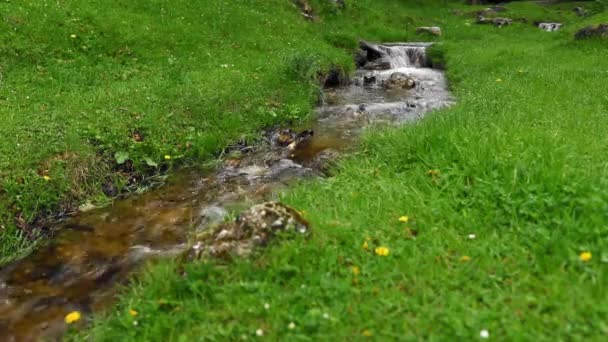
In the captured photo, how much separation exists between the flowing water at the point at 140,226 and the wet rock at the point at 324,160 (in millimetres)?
40

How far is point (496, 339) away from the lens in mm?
4555

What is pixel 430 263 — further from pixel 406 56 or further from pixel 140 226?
pixel 406 56

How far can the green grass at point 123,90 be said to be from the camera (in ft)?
33.2

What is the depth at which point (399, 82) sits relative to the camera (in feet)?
71.8

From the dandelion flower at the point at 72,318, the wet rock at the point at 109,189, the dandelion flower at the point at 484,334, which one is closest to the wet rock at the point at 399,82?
the wet rock at the point at 109,189

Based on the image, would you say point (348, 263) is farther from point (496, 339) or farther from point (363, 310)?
point (496, 339)

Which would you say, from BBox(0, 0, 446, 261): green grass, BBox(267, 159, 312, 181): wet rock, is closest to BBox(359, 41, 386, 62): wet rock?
BBox(0, 0, 446, 261): green grass

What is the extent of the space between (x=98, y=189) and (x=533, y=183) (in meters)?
8.60

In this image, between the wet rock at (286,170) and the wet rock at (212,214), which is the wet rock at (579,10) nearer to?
the wet rock at (286,170)

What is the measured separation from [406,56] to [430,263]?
24.2m

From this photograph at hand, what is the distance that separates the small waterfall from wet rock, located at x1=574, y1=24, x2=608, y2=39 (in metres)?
7.90

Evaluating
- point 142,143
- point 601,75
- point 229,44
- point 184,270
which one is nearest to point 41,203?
point 142,143

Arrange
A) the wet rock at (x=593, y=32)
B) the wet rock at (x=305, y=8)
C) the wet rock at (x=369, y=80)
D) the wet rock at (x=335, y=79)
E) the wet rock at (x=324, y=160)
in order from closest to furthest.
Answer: the wet rock at (x=324, y=160) → the wet rock at (x=335, y=79) → the wet rock at (x=369, y=80) → the wet rock at (x=593, y=32) → the wet rock at (x=305, y=8)

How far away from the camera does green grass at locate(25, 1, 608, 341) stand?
194 inches
